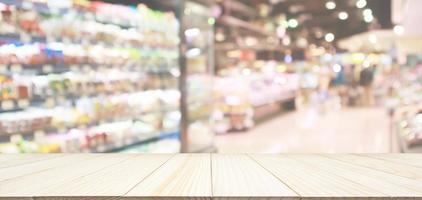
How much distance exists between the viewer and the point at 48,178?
3.14ft

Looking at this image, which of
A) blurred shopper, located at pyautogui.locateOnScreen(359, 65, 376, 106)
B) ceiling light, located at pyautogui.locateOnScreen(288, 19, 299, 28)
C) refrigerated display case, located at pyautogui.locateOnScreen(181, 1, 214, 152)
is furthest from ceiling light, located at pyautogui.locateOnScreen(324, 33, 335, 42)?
refrigerated display case, located at pyautogui.locateOnScreen(181, 1, 214, 152)

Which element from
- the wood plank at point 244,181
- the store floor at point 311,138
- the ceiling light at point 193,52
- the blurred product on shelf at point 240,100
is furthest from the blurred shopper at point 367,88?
the wood plank at point 244,181

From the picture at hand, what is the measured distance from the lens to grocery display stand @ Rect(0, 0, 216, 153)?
3.60m

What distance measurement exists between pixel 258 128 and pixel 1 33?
7022mm

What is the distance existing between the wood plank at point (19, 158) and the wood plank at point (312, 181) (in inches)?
25.9

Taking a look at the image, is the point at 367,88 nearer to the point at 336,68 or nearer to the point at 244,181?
the point at 336,68

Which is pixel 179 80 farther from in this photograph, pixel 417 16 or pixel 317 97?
pixel 317 97

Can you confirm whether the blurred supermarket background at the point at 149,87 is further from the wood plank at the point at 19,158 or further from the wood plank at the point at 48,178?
the wood plank at the point at 48,178

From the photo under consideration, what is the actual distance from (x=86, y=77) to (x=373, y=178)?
4034mm

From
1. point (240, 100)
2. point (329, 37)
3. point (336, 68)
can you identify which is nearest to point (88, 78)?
point (240, 100)

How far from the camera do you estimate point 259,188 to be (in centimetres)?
83

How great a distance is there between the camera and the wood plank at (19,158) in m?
1.23

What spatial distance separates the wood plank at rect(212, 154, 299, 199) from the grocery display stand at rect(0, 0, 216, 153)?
9.21ft

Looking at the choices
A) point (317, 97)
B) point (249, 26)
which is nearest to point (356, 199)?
point (249, 26)
